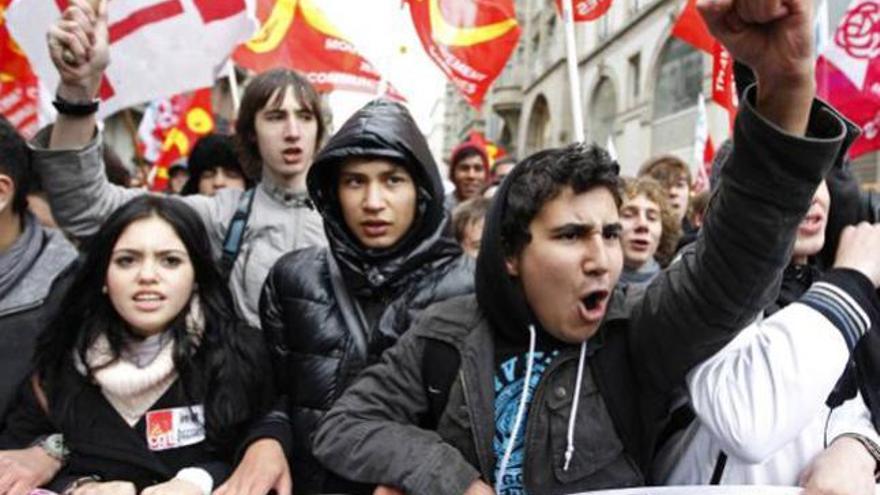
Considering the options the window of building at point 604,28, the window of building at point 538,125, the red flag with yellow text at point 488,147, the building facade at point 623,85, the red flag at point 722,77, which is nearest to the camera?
the red flag at point 722,77

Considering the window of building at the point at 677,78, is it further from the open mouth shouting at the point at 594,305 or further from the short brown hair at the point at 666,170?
the open mouth shouting at the point at 594,305

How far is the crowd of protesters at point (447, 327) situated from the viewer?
122 centimetres

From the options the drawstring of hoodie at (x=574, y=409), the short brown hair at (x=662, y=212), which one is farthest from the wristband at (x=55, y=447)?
the short brown hair at (x=662, y=212)

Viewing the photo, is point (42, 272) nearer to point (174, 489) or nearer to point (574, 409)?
point (174, 489)

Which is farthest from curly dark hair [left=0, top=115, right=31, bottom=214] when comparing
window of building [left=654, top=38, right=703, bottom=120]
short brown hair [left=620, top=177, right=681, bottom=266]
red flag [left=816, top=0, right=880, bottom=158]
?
window of building [left=654, top=38, right=703, bottom=120]

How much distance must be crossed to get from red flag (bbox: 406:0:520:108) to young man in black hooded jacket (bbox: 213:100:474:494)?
3387 millimetres

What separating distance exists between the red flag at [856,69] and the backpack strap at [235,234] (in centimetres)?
258

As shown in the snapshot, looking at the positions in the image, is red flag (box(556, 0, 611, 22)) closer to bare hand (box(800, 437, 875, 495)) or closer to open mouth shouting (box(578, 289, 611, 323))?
open mouth shouting (box(578, 289, 611, 323))

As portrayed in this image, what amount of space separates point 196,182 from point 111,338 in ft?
6.68

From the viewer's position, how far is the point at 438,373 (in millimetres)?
1520

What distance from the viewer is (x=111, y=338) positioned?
1951 mm

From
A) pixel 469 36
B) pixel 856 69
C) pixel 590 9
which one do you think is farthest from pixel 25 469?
pixel 469 36

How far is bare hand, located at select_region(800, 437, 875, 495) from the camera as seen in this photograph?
1.26m

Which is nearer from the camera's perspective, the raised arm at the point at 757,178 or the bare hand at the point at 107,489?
the raised arm at the point at 757,178
